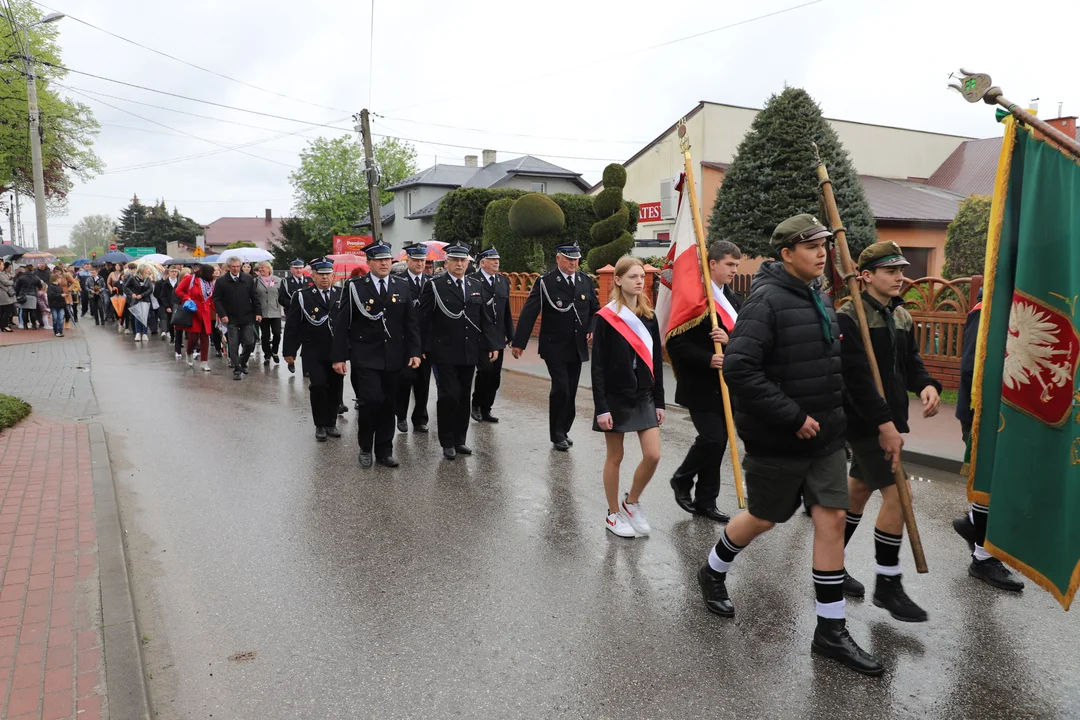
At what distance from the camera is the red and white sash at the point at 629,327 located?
5305 mm

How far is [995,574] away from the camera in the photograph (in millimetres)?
4512

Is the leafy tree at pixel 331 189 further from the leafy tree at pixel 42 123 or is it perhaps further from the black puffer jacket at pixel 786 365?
the black puffer jacket at pixel 786 365

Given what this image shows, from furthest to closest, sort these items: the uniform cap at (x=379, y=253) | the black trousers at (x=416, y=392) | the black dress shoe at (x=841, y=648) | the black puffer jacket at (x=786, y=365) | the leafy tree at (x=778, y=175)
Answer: the leafy tree at (x=778, y=175) → the black trousers at (x=416, y=392) → the uniform cap at (x=379, y=253) → the black puffer jacket at (x=786, y=365) → the black dress shoe at (x=841, y=648)

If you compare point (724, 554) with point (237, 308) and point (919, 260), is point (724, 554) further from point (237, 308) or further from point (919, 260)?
point (919, 260)

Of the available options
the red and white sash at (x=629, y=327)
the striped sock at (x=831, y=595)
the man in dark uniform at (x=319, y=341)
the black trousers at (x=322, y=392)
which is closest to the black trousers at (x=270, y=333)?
the man in dark uniform at (x=319, y=341)

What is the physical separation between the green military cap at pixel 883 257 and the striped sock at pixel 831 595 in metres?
1.57

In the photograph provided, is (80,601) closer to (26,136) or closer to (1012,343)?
(1012,343)

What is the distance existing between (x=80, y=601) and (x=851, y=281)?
4283 mm

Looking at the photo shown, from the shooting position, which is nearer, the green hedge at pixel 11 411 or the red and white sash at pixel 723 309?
the red and white sash at pixel 723 309

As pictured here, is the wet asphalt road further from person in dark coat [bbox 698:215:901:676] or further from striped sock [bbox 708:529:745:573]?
person in dark coat [bbox 698:215:901:676]

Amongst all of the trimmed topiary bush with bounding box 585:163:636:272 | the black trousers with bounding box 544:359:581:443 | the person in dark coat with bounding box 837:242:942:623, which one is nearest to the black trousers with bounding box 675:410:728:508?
the person in dark coat with bounding box 837:242:942:623

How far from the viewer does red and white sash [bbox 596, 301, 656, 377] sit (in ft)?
17.4

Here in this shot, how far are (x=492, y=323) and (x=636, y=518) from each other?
3643 mm

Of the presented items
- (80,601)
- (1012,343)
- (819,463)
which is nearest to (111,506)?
(80,601)
